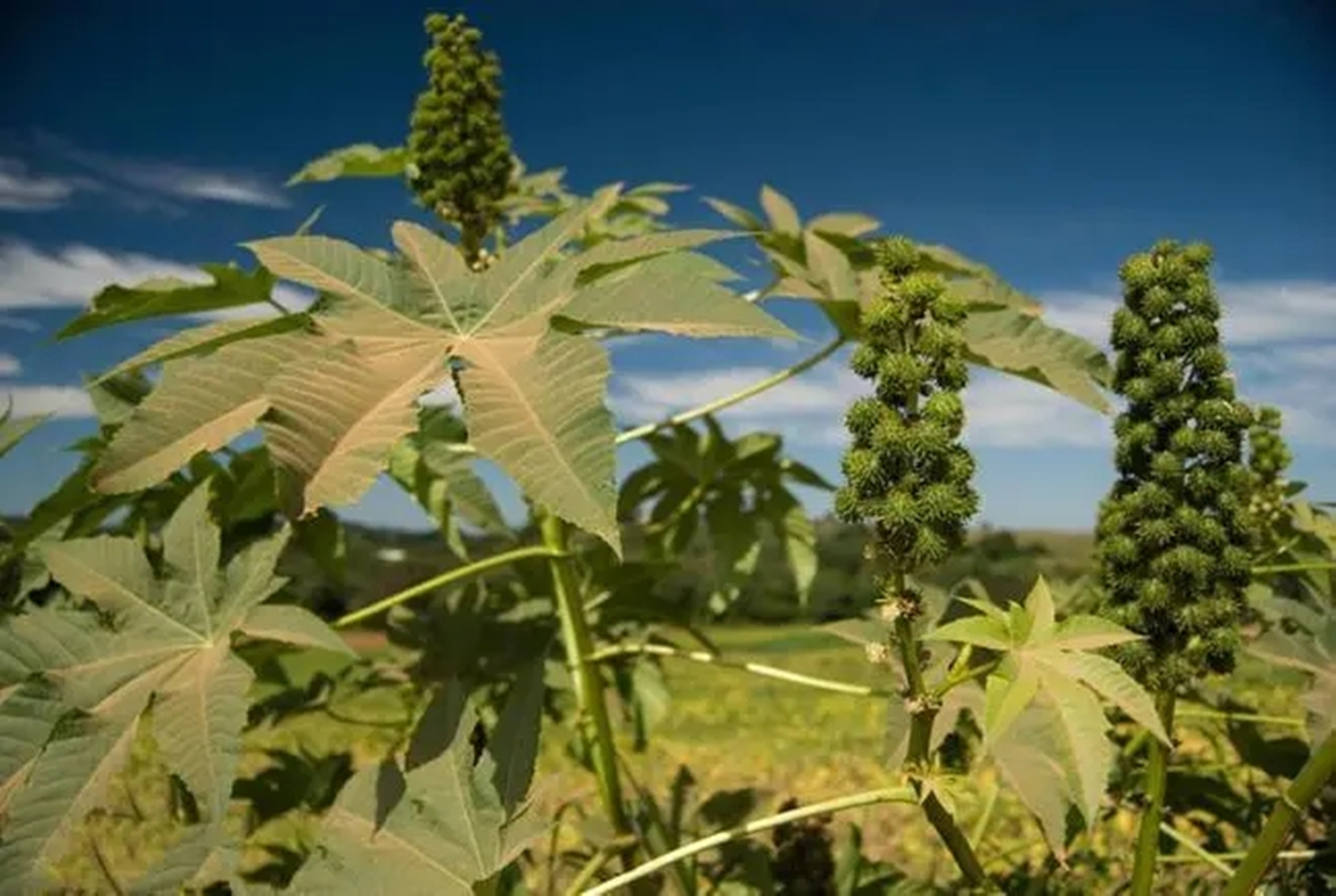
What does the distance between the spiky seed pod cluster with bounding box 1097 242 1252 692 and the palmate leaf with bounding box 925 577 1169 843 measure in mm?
330

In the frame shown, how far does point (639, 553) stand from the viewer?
306 centimetres

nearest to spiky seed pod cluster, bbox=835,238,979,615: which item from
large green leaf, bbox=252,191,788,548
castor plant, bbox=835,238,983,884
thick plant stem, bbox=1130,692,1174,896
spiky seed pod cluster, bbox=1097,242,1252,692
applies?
castor plant, bbox=835,238,983,884

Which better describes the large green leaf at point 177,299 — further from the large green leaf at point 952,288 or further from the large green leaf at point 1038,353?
the large green leaf at point 1038,353

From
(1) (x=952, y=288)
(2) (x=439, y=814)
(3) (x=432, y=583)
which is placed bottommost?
(2) (x=439, y=814)

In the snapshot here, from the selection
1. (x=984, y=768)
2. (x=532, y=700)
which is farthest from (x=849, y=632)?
(x=984, y=768)

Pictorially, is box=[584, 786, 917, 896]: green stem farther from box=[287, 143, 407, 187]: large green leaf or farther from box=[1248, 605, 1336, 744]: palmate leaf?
box=[287, 143, 407, 187]: large green leaf

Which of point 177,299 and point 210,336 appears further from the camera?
point 177,299

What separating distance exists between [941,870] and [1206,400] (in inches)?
127

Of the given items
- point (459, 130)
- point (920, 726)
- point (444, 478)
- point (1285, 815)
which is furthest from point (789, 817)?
point (459, 130)

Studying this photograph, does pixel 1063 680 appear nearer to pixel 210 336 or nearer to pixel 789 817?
pixel 789 817

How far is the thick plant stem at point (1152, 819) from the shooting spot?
1.71 metres

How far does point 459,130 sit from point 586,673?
1038mm

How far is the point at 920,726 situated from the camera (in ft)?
4.88

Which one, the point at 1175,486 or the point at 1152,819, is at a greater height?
the point at 1175,486
